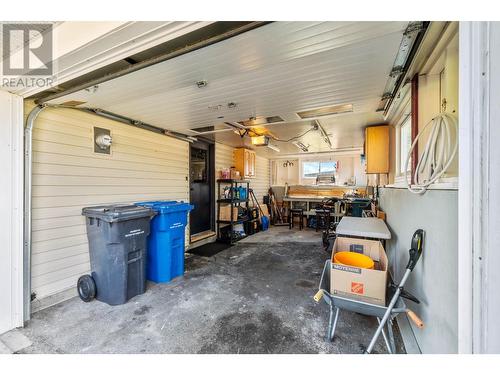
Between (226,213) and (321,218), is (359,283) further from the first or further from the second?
(321,218)

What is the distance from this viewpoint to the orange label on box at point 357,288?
4.92 ft

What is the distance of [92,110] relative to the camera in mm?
2717

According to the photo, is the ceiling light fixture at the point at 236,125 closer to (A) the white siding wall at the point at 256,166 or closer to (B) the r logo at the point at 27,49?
(A) the white siding wall at the point at 256,166

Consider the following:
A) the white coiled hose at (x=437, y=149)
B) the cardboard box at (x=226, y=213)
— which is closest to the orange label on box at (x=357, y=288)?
the white coiled hose at (x=437, y=149)

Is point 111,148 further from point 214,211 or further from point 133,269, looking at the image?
point 214,211

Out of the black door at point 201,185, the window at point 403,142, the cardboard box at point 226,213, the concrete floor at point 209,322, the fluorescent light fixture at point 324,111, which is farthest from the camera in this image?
the cardboard box at point 226,213

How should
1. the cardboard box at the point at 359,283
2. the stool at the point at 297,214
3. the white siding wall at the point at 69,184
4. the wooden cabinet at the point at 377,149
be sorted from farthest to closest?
the stool at the point at 297,214 → the wooden cabinet at the point at 377,149 → the white siding wall at the point at 69,184 → the cardboard box at the point at 359,283

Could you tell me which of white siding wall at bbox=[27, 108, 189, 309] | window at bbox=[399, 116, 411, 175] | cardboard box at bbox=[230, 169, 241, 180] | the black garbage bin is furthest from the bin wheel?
window at bbox=[399, 116, 411, 175]

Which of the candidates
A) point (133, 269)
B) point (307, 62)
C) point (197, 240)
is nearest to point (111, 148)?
point (133, 269)

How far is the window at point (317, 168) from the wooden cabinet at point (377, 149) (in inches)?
155

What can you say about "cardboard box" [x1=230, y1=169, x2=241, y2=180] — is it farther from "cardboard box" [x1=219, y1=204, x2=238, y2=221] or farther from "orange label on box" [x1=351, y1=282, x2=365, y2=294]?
"orange label on box" [x1=351, y1=282, x2=365, y2=294]

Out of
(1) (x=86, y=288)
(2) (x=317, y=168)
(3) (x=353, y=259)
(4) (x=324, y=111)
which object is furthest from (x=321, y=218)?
(1) (x=86, y=288)

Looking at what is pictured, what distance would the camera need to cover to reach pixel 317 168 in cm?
769

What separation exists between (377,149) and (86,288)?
4.68 meters
